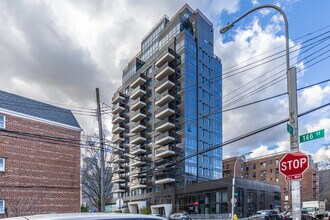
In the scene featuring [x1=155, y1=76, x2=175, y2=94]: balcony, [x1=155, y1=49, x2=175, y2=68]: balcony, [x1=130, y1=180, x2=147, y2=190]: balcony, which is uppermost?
[x1=155, y1=49, x2=175, y2=68]: balcony

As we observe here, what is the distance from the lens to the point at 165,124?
7256 cm

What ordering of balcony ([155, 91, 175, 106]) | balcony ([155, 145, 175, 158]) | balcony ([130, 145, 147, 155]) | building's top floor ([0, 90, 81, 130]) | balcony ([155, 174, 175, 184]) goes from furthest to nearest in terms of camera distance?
balcony ([130, 145, 147, 155]) < balcony ([155, 91, 175, 106]) < balcony ([155, 145, 175, 158]) < balcony ([155, 174, 175, 184]) < building's top floor ([0, 90, 81, 130])

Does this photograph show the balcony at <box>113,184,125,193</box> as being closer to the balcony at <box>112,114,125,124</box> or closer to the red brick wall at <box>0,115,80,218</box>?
the balcony at <box>112,114,125,124</box>

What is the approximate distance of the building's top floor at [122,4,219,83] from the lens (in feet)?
259

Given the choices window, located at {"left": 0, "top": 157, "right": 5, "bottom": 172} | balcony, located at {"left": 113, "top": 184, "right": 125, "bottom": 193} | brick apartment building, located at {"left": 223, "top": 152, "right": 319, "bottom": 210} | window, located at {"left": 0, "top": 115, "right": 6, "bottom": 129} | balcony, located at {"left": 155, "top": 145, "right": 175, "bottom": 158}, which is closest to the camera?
window, located at {"left": 0, "top": 157, "right": 5, "bottom": 172}

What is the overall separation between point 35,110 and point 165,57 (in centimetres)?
5258

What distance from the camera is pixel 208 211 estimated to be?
199ft

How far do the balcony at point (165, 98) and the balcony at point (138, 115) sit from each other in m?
8.01

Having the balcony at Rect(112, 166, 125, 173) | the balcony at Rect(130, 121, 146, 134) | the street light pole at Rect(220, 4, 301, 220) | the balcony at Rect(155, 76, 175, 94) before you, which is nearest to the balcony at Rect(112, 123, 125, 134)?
the balcony at Rect(130, 121, 146, 134)

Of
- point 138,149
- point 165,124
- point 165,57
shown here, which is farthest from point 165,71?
point 138,149

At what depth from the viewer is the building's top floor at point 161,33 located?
79000 mm

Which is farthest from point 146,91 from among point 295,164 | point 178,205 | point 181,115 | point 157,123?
point 295,164

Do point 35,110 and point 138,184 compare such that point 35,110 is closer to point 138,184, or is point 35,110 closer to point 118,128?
point 138,184

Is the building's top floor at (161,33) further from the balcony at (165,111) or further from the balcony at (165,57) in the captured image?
the balcony at (165,111)
